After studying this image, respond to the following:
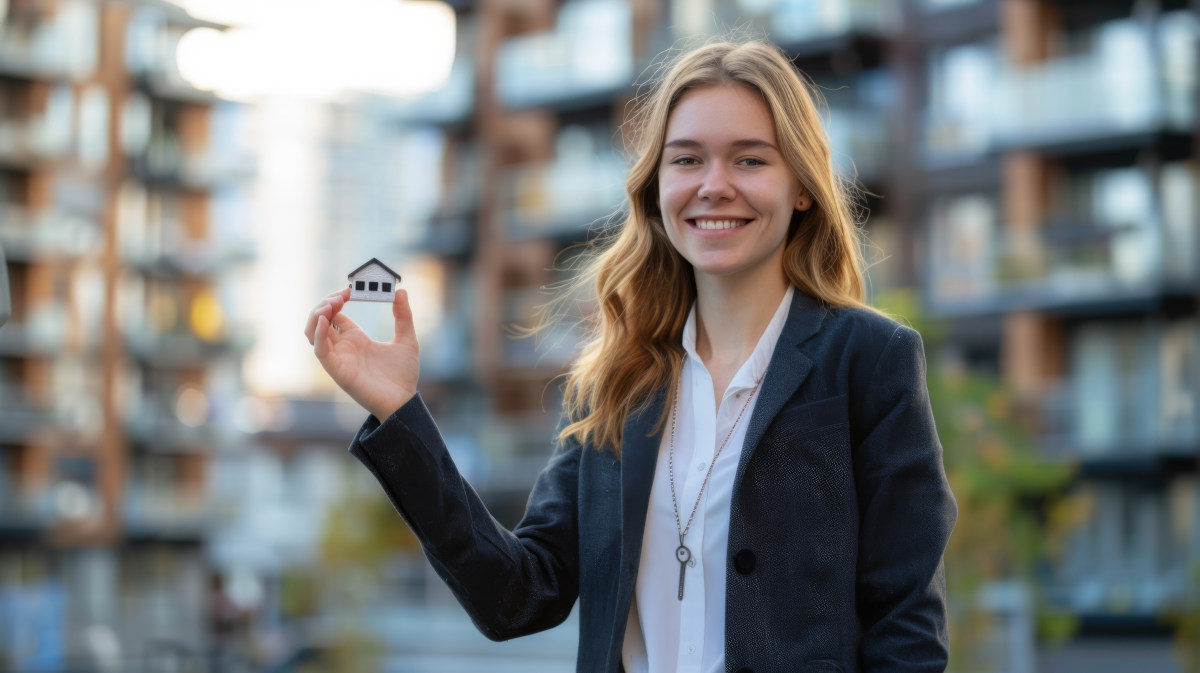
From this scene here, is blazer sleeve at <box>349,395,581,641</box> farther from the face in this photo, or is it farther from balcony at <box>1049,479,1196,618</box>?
balcony at <box>1049,479,1196,618</box>

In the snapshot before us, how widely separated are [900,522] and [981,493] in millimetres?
14237

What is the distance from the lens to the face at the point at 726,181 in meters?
2.58

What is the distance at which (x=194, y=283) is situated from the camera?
144 feet

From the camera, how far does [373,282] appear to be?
2.56 m

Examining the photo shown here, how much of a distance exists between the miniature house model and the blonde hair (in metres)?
0.47

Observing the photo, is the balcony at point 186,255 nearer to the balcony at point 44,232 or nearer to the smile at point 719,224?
the balcony at point 44,232

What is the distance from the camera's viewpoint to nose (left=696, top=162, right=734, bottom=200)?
2.57m

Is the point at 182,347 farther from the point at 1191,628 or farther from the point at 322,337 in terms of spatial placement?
the point at 322,337

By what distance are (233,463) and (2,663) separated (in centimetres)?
1690

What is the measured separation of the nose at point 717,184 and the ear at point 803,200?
0.57 feet

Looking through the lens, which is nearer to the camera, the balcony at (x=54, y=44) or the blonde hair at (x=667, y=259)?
the blonde hair at (x=667, y=259)

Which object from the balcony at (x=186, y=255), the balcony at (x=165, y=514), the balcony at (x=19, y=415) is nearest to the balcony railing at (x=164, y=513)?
the balcony at (x=165, y=514)

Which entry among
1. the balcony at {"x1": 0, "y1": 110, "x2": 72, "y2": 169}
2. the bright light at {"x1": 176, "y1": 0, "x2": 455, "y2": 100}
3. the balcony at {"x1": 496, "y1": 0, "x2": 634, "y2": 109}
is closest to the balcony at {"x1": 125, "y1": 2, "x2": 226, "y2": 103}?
the bright light at {"x1": 176, "y1": 0, "x2": 455, "y2": 100}

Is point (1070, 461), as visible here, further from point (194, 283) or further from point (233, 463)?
point (233, 463)
